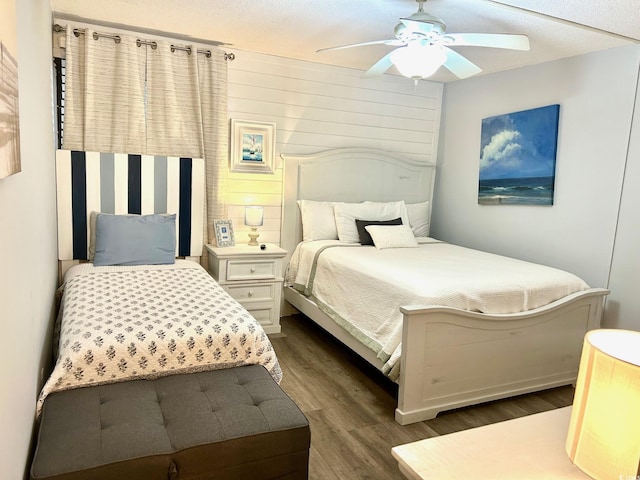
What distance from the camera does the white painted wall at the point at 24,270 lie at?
3.76ft

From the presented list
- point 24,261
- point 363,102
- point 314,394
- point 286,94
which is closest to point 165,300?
point 24,261

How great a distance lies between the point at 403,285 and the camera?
259 cm

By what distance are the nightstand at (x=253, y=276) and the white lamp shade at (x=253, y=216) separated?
0.21 meters

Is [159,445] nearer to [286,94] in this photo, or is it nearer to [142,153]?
[142,153]

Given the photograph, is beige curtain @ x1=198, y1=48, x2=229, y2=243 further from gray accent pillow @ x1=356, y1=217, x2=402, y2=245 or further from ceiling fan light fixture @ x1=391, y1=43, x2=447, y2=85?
ceiling fan light fixture @ x1=391, y1=43, x2=447, y2=85

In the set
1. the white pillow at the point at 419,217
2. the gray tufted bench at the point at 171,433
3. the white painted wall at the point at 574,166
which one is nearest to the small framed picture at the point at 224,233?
the white pillow at the point at 419,217

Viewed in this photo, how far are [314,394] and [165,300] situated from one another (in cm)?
105

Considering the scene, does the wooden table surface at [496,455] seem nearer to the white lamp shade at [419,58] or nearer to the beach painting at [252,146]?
the white lamp shade at [419,58]

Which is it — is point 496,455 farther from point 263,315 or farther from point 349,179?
point 349,179

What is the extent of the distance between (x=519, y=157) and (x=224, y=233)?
101 inches

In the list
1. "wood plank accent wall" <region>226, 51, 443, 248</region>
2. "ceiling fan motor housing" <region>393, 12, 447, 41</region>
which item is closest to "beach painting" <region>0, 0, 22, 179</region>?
"ceiling fan motor housing" <region>393, 12, 447, 41</region>

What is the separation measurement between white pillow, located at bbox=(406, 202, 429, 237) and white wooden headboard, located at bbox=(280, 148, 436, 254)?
10 centimetres

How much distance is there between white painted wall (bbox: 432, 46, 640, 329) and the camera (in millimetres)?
3139

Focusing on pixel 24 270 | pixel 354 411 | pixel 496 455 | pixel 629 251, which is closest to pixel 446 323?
pixel 354 411
